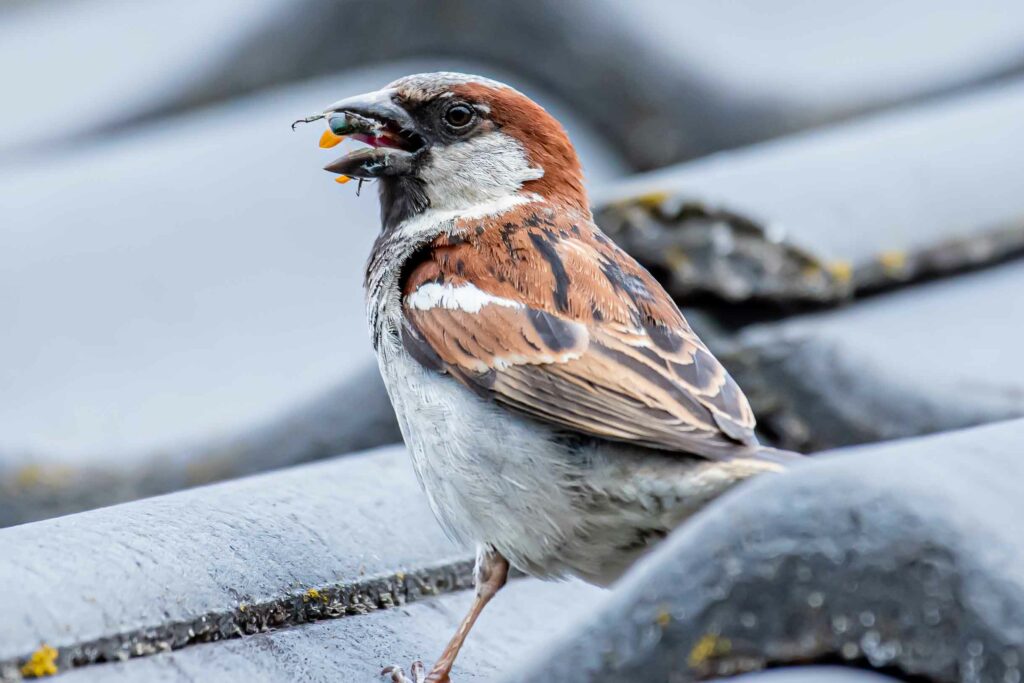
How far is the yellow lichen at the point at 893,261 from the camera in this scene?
107 inches

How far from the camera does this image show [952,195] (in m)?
2.89

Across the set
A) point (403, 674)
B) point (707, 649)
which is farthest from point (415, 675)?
point (707, 649)

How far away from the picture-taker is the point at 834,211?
9.14 feet

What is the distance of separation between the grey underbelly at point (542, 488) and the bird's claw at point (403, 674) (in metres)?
0.25

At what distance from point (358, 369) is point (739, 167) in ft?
2.78

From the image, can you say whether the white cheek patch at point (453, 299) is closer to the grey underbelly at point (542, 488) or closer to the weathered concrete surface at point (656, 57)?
the grey underbelly at point (542, 488)

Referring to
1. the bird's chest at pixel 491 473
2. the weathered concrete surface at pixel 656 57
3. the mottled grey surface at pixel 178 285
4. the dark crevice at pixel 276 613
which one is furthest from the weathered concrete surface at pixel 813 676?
the weathered concrete surface at pixel 656 57

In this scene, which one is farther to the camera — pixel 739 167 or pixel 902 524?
pixel 739 167

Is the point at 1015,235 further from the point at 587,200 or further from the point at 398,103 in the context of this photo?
the point at 398,103

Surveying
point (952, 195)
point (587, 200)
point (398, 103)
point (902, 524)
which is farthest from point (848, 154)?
point (902, 524)

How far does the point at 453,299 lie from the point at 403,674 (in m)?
0.60

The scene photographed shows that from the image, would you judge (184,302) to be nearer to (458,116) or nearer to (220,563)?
(458,116)

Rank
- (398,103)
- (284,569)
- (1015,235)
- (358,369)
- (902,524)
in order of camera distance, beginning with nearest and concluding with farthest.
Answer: (902,524) → (284,569) → (398,103) → (358,369) → (1015,235)

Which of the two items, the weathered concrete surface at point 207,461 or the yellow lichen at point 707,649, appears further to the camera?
the weathered concrete surface at point 207,461
